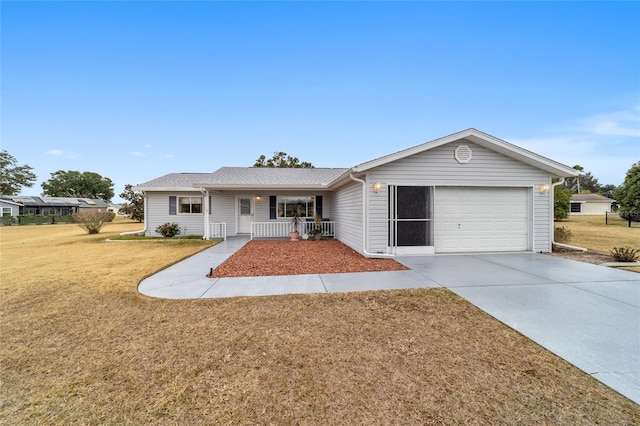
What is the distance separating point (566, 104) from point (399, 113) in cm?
881

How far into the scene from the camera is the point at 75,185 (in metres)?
50.8

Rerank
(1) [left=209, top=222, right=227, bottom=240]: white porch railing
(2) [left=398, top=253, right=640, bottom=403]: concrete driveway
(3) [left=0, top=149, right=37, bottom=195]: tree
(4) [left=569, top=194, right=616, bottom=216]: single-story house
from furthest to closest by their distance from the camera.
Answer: (3) [left=0, top=149, right=37, bottom=195]: tree
(4) [left=569, top=194, right=616, bottom=216]: single-story house
(1) [left=209, top=222, right=227, bottom=240]: white porch railing
(2) [left=398, top=253, right=640, bottom=403]: concrete driveway

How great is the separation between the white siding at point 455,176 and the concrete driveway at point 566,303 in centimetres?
147

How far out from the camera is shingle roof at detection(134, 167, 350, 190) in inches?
441

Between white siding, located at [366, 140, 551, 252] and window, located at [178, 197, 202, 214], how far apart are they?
962 centimetres

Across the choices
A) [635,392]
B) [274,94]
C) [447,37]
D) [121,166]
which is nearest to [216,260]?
[635,392]

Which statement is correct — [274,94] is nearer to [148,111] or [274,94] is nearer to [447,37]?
[148,111]

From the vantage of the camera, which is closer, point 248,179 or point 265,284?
point 265,284

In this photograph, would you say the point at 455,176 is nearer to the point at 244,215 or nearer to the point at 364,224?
the point at 364,224

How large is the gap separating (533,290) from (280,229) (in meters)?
10.2

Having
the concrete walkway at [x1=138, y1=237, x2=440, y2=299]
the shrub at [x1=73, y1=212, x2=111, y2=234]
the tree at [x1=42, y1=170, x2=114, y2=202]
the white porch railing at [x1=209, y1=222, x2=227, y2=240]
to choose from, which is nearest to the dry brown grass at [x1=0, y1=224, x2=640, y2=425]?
the concrete walkway at [x1=138, y1=237, x2=440, y2=299]

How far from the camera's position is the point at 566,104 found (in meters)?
13.8

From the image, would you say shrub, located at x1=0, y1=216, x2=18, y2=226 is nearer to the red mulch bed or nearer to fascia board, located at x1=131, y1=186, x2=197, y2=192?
fascia board, located at x1=131, y1=186, x2=197, y2=192

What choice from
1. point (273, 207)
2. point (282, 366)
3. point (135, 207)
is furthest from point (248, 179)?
point (135, 207)
